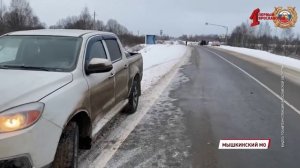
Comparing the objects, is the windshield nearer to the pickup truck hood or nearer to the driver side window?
the driver side window

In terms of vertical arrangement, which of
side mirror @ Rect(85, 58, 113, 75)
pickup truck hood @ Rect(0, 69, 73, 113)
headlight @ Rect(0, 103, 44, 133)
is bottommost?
headlight @ Rect(0, 103, 44, 133)

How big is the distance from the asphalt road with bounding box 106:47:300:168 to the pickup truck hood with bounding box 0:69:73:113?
1410 millimetres

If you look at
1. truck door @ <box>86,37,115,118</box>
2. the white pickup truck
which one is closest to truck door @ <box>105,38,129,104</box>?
the white pickup truck

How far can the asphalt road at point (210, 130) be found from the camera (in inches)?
218

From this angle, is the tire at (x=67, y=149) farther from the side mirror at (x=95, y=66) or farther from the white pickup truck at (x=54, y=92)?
the side mirror at (x=95, y=66)

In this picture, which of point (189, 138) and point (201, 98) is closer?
point (189, 138)

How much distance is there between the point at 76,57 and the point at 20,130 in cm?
185

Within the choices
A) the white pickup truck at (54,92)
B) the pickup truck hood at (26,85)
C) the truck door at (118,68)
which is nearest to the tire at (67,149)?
the white pickup truck at (54,92)

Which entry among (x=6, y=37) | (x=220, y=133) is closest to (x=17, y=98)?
(x=6, y=37)

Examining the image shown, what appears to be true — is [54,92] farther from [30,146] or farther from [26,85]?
[30,146]

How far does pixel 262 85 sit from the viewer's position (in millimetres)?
13844

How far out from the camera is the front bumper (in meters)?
3.51

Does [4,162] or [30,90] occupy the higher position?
[30,90]

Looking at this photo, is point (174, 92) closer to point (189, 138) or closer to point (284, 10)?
point (284, 10)
